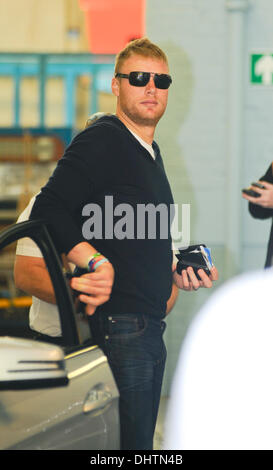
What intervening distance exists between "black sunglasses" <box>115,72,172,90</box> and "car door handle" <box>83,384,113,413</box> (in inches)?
41.8

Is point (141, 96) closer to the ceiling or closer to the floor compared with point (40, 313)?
closer to the ceiling

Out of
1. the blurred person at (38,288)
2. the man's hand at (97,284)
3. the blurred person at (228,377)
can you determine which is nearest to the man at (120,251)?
the man's hand at (97,284)

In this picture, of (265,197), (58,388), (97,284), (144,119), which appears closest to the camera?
(58,388)

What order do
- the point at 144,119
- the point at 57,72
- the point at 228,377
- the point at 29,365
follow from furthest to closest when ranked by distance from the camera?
1. the point at 57,72
2. the point at 228,377
3. the point at 144,119
4. the point at 29,365

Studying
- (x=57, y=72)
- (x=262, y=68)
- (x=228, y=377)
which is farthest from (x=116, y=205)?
(x=57, y=72)

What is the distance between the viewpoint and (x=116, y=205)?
8.55 feet

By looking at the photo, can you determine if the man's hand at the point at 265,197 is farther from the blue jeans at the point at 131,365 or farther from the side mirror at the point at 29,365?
the side mirror at the point at 29,365

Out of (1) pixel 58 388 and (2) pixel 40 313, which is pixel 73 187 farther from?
(1) pixel 58 388

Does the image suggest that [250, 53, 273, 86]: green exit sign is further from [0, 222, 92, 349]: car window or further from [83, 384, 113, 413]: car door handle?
[83, 384, 113, 413]: car door handle

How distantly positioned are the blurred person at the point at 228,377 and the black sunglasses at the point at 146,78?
205 cm

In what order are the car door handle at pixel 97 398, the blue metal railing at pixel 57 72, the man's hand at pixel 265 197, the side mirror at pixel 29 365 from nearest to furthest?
the side mirror at pixel 29 365 → the car door handle at pixel 97 398 → the man's hand at pixel 265 197 → the blue metal railing at pixel 57 72

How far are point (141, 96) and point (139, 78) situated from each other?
0.24ft

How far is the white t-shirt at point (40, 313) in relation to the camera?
2.48m

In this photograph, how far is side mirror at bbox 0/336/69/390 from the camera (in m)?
1.95
